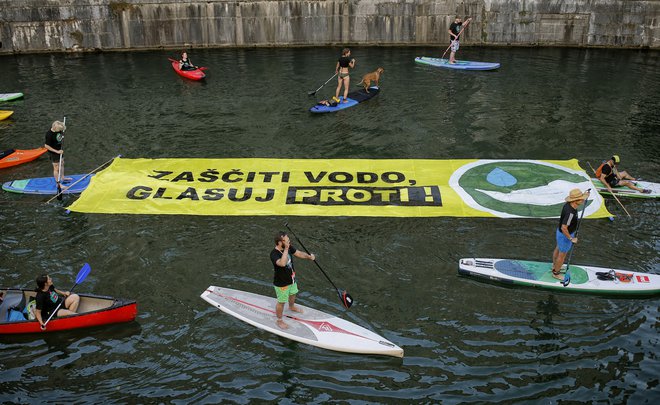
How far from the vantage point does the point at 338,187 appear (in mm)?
19188

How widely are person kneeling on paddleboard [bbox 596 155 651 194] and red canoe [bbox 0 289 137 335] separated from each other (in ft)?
48.6

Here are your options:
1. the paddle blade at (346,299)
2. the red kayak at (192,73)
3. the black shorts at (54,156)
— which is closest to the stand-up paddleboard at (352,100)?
the red kayak at (192,73)

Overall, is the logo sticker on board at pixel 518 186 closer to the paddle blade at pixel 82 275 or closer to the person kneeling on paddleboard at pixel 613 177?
the person kneeling on paddleboard at pixel 613 177

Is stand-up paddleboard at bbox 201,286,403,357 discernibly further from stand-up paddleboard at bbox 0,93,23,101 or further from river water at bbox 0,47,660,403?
stand-up paddleboard at bbox 0,93,23,101

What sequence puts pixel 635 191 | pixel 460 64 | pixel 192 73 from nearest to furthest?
1. pixel 635 191
2. pixel 192 73
3. pixel 460 64

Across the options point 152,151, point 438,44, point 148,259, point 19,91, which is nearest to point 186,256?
point 148,259

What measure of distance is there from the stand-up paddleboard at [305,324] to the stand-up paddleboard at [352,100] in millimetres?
14289

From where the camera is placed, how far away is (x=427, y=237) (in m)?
16.2

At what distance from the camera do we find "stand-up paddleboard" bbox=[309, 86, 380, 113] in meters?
26.4

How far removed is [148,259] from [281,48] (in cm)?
2639

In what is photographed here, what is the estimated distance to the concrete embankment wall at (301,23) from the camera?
36875 mm

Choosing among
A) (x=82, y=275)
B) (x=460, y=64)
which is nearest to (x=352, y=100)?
(x=460, y=64)

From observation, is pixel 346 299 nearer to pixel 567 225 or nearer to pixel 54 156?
pixel 567 225

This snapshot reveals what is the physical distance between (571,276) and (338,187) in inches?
317
